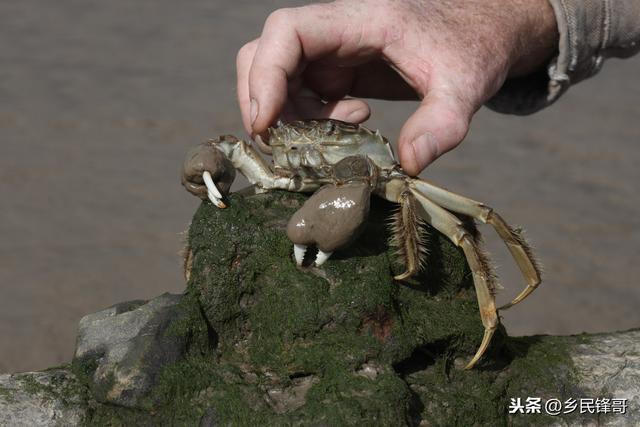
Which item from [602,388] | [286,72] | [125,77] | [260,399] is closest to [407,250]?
[260,399]

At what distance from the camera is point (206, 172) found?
3.18m

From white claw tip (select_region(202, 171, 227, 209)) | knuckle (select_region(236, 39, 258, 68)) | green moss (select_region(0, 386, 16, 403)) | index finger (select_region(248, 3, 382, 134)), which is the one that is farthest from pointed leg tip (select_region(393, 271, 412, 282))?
knuckle (select_region(236, 39, 258, 68))

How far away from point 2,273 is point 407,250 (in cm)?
489

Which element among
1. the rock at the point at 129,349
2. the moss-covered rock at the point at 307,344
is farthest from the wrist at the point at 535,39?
the rock at the point at 129,349

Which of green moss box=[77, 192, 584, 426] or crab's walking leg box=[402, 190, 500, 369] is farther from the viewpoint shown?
crab's walking leg box=[402, 190, 500, 369]

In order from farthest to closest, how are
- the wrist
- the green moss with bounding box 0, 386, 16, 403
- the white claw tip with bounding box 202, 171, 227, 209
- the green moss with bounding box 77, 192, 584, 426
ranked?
the wrist → the white claw tip with bounding box 202, 171, 227, 209 → the green moss with bounding box 0, 386, 16, 403 → the green moss with bounding box 77, 192, 584, 426

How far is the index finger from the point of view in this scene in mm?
→ 3816

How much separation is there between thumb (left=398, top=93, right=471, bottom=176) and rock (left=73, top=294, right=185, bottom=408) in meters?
1.05

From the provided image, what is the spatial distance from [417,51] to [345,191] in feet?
3.79

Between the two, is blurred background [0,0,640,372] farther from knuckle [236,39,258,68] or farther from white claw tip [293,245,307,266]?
white claw tip [293,245,307,266]

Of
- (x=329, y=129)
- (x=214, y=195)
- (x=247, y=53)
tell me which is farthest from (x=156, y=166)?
(x=214, y=195)

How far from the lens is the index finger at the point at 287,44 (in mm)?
3816

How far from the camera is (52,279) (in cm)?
693

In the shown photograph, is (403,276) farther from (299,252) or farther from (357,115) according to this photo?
(357,115)
